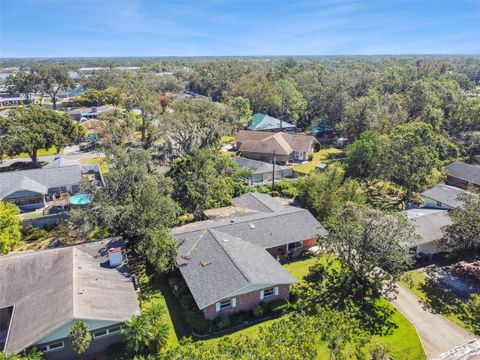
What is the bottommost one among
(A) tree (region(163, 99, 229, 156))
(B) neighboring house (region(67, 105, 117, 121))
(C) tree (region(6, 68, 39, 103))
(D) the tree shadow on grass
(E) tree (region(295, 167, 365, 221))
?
(D) the tree shadow on grass

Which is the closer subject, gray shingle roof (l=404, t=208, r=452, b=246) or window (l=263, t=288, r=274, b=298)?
window (l=263, t=288, r=274, b=298)

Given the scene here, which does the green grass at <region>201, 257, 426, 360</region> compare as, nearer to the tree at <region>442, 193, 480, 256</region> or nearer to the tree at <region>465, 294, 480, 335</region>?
the tree at <region>465, 294, 480, 335</region>

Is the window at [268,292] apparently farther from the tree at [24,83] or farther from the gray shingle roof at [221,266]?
the tree at [24,83]

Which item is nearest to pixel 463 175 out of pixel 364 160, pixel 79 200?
pixel 364 160

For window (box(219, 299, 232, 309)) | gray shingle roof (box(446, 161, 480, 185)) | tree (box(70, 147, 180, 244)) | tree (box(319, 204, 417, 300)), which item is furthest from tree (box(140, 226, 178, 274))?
gray shingle roof (box(446, 161, 480, 185))

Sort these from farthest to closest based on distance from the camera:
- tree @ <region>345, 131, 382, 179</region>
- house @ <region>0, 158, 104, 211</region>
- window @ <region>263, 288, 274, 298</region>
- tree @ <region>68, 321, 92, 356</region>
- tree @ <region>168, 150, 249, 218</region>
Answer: tree @ <region>345, 131, 382, 179</region> → house @ <region>0, 158, 104, 211</region> → tree @ <region>168, 150, 249, 218</region> → window @ <region>263, 288, 274, 298</region> → tree @ <region>68, 321, 92, 356</region>

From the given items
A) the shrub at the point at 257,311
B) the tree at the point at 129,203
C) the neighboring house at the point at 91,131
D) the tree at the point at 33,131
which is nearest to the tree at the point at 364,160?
the tree at the point at 129,203

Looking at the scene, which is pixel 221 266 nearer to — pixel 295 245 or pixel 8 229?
pixel 295 245
